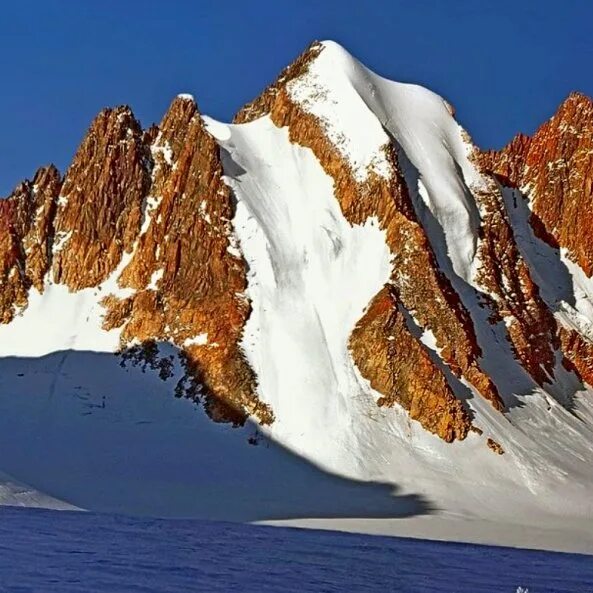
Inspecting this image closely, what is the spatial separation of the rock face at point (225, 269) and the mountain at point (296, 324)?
222 millimetres

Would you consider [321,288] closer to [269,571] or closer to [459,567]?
[459,567]

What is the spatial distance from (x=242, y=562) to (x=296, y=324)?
186 ft

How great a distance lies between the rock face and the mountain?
0.22 meters

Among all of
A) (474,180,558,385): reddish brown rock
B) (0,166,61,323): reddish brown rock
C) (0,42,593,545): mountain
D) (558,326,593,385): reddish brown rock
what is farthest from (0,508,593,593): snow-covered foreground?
(558,326,593,385): reddish brown rock

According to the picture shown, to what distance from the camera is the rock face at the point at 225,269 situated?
86312mm

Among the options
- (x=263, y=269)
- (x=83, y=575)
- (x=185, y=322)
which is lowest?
(x=83, y=575)

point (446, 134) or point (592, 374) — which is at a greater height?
point (446, 134)

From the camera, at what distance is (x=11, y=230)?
101 metres

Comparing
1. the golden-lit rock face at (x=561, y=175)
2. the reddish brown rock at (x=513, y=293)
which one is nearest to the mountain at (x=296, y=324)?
the reddish brown rock at (x=513, y=293)

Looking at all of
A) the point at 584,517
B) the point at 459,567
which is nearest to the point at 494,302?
the point at 584,517

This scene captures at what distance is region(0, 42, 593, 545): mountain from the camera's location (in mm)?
75000

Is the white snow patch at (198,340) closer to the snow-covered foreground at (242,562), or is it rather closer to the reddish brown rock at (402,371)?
the reddish brown rock at (402,371)

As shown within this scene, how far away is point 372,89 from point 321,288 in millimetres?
29995

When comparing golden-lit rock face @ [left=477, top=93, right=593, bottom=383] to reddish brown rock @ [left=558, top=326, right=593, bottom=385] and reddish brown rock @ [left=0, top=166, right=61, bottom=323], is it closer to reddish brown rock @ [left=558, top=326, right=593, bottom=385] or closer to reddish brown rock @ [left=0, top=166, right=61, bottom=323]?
reddish brown rock @ [left=558, top=326, right=593, bottom=385]
